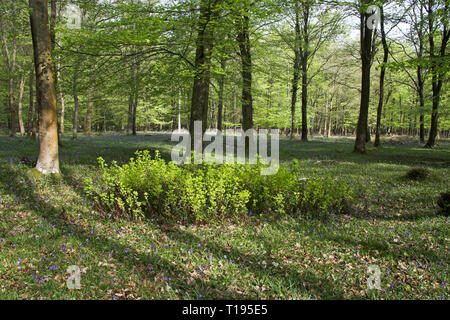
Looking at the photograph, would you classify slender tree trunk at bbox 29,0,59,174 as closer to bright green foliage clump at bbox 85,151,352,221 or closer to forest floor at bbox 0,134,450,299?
forest floor at bbox 0,134,450,299

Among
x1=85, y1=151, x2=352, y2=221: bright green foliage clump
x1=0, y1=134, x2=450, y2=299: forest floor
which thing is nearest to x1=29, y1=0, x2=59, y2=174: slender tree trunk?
x1=0, y1=134, x2=450, y2=299: forest floor

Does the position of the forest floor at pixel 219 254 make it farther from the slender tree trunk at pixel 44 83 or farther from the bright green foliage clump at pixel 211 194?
the slender tree trunk at pixel 44 83

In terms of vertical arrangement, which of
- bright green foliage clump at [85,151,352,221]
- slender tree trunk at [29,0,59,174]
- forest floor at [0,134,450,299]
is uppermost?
slender tree trunk at [29,0,59,174]

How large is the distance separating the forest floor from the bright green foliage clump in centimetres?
38

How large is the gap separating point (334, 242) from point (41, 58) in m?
9.19

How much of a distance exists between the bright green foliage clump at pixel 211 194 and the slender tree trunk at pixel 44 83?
3027 millimetres

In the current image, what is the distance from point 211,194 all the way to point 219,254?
1.45m

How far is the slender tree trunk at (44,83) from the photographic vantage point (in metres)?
7.30

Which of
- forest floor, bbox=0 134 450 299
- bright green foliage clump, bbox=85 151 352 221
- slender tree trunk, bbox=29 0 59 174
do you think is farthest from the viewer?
slender tree trunk, bbox=29 0 59 174

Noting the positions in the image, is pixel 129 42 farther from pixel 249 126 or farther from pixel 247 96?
pixel 249 126

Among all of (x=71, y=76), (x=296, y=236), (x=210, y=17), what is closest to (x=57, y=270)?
(x=296, y=236)

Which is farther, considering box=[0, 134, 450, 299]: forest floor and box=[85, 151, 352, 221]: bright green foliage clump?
box=[85, 151, 352, 221]: bright green foliage clump

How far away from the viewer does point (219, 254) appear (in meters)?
4.07

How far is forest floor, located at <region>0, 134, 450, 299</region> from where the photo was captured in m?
3.21
